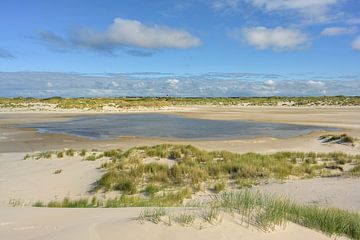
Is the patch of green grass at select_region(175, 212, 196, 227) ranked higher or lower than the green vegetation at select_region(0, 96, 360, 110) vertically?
higher

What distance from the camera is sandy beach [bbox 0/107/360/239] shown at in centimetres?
552

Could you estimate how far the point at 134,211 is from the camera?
23.6 feet

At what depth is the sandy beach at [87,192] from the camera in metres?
5.52

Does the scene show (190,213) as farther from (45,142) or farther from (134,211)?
(45,142)

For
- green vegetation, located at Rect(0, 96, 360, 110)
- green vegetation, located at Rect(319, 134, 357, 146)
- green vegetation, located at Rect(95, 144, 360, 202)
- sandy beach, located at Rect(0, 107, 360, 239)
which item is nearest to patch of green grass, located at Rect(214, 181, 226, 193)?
green vegetation, located at Rect(95, 144, 360, 202)

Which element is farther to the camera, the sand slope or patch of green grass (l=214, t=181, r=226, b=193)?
patch of green grass (l=214, t=181, r=226, b=193)

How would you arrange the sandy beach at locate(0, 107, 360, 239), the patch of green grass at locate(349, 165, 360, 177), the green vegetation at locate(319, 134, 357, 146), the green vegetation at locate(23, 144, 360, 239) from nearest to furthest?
the sandy beach at locate(0, 107, 360, 239) < the green vegetation at locate(23, 144, 360, 239) < the patch of green grass at locate(349, 165, 360, 177) < the green vegetation at locate(319, 134, 357, 146)

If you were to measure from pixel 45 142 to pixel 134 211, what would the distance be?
1799 cm

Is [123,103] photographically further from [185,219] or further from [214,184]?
[185,219]

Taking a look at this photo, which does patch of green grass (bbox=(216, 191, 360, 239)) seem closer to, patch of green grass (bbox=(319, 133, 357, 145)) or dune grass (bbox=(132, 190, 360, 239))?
dune grass (bbox=(132, 190, 360, 239))

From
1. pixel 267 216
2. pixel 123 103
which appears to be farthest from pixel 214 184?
pixel 123 103

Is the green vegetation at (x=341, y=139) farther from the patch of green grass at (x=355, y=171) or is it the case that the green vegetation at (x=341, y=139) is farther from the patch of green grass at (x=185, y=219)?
the patch of green grass at (x=185, y=219)

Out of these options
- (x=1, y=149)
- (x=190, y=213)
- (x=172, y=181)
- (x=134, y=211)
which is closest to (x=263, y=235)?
(x=190, y=213)

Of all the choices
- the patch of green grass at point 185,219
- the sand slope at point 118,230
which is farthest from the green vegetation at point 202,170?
the patch of green grass at point 185,219
